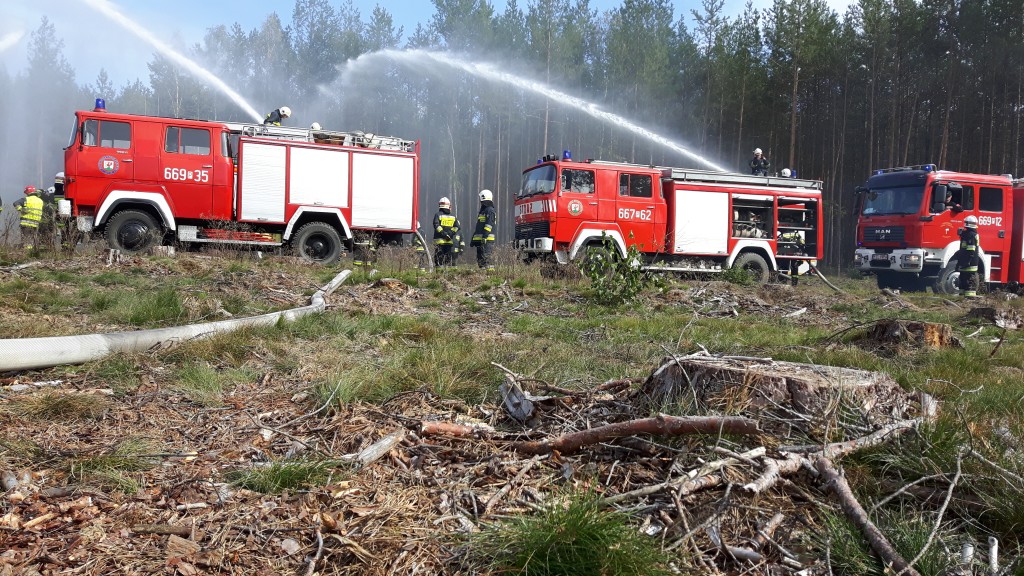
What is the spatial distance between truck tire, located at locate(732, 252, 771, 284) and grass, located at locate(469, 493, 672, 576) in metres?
13.7

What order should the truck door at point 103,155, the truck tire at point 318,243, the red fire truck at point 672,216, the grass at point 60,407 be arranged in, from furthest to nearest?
the red fire truck at point 672,216 < the truck tire at point 318,243 < the truck door at point 103,155 < the grass at point 60,407

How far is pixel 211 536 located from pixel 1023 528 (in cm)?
235

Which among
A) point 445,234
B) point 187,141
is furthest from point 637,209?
point 187,141

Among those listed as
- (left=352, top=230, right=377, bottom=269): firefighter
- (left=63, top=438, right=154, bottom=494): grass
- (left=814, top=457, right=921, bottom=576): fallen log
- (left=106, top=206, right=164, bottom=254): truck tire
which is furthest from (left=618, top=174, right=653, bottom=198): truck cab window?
(left=63, top=438, right=154, bottom=494): grass

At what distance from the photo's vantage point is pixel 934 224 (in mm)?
14859

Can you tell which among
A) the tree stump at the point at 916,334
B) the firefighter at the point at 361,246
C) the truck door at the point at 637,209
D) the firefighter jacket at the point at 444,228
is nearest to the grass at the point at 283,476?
the tree stump at the point at 916,334

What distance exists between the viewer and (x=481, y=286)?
31.0 feet

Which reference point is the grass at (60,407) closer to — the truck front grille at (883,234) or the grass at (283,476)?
the grass at (283,476)

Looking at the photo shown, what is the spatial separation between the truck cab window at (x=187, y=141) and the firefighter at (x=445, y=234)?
4.34 meters

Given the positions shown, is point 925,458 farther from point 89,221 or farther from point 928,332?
point 89,221

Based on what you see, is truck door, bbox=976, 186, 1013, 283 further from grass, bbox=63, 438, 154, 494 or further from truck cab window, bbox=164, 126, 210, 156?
grass, bbox=63, 438, 154, 494

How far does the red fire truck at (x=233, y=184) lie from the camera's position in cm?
1154

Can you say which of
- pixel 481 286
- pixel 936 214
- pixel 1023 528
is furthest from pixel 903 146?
pixel 1023 528

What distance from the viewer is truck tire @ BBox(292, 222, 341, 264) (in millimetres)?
12961
